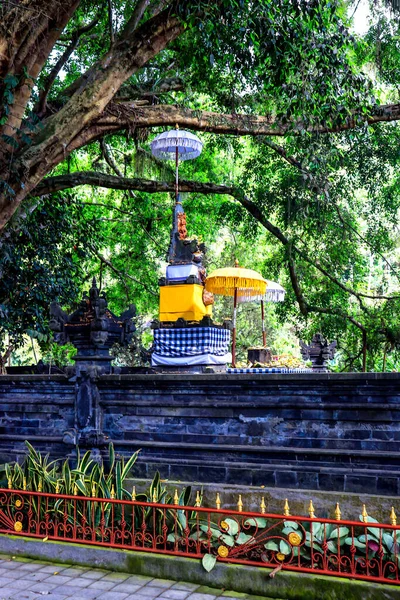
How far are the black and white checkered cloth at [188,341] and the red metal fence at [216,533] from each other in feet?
12.3

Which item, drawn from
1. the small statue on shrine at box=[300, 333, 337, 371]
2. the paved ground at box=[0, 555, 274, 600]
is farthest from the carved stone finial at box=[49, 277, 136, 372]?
the small statue on shrine at box=[300, 333, 337, 371]

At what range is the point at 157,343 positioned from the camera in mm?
10172

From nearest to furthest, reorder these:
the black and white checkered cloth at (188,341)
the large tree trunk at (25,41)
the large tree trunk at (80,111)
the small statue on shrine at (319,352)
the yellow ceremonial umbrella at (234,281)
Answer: the large tree trunk at (25,41), the large tree trunk at (80,111), the black and white checkered cloth at (188,341), the yellow ceremonial umbrella at (234,281), the small statue on shrine at (319,352)

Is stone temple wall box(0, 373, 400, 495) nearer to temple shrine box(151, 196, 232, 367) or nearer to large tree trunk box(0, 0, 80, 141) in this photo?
temple shrine box(151, 196, 232, 367)

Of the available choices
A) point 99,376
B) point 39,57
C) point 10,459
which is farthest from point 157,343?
point 39,57

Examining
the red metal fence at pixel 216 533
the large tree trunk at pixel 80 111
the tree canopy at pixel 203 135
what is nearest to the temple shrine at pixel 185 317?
the tree canopy at pixel 203 135

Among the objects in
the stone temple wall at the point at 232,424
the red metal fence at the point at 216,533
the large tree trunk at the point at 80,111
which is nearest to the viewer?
the red metal fence at the point at 216,533

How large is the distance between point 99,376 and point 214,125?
5.08m

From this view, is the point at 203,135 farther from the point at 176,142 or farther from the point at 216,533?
the point at 216,533

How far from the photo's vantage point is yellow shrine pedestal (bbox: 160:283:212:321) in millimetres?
10539

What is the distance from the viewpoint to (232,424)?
730cm

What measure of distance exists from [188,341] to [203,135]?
8.19 meters

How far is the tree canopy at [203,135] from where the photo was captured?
7973 mm

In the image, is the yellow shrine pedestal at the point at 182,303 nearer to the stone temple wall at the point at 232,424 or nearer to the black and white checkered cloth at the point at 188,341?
the black and white checkered cloth at the point at 188,341
